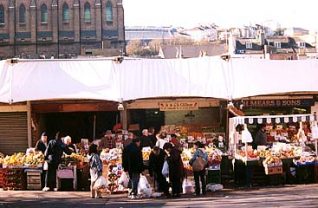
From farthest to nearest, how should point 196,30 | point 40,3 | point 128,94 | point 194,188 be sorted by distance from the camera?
point 196,30
point 40,3
point 128,94
point 194,188

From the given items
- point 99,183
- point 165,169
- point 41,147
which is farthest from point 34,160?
point 165,169

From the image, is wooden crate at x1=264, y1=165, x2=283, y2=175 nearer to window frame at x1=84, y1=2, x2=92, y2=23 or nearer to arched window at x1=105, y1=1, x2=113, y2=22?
arched window at x1=105, y1=1, x2=113, y2=22

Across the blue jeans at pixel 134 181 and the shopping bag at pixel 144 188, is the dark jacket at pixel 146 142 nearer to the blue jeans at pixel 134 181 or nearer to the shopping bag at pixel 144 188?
the shopping bag at pixel 144 188

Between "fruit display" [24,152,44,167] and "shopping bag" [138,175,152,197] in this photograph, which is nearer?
"shopping bag" [138,175,152,197]

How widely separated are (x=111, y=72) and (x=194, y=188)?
19.1ft

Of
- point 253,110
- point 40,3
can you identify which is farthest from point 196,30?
point 253,110

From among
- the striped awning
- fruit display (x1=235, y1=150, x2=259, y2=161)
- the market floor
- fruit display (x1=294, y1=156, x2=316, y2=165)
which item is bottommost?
the market floor

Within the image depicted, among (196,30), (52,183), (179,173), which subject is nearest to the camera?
(179,173)

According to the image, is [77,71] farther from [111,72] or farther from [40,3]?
[40,3]

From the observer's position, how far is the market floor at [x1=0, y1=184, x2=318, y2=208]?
480 inches

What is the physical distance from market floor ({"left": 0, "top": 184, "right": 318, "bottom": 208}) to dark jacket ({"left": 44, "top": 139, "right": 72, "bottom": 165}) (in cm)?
96

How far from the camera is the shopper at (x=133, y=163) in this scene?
1383cm

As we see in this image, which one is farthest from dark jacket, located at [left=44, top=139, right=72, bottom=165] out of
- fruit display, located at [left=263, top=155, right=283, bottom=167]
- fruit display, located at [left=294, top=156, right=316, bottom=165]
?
fruit display, located at [left=294, top=156, right=316, bottom=165]

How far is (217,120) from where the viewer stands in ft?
68.2
